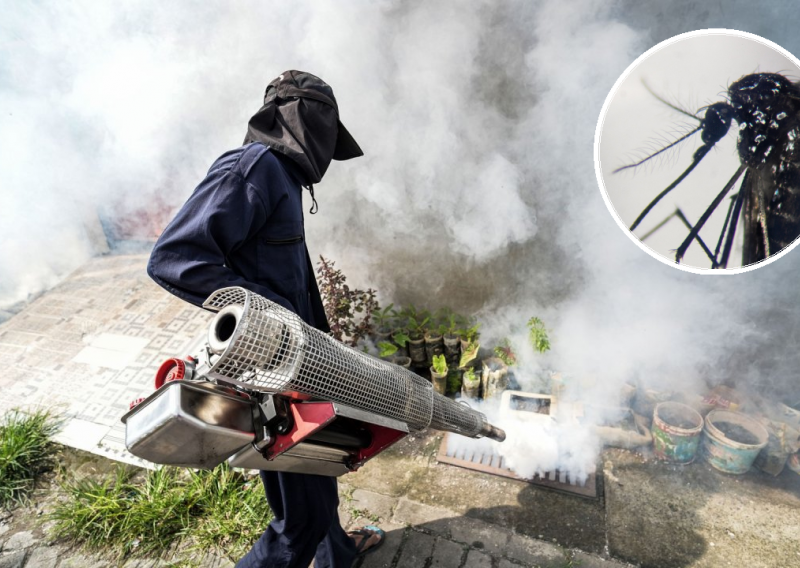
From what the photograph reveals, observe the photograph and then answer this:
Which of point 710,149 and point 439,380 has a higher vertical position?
point 710,149

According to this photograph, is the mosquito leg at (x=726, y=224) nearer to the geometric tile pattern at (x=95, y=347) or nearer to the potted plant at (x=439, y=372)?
the potted plant at (x=439, y=372)

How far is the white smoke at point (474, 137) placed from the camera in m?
4.61

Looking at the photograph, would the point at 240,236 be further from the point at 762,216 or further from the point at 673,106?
the point at 762,216

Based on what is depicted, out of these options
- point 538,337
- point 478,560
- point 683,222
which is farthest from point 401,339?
point 683,222

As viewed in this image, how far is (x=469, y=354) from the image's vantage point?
215 inches

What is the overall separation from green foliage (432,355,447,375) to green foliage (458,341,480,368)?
0.23 meters

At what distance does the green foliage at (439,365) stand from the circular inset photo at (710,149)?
2.76 metres

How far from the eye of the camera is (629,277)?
5094 millimetres

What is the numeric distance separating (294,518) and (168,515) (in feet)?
7.28

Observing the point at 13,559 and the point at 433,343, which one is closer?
the point at 13,559

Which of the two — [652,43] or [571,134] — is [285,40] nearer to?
[571,134]

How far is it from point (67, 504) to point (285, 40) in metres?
5.88

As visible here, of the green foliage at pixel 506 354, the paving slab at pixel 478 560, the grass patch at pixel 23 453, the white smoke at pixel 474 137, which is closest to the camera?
the paving slab at pixel 478 560

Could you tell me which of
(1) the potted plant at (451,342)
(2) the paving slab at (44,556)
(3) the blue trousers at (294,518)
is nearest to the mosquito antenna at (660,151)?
(1) the potted plant at (451,342)
